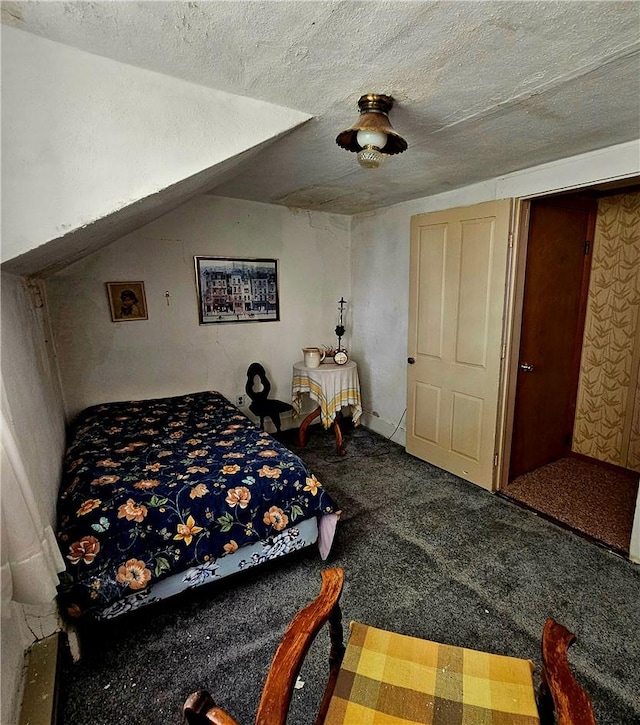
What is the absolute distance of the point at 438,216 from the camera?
2.87 metres

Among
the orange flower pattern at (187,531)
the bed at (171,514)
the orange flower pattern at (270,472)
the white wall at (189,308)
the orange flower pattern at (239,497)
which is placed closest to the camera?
the bed at (171,514)

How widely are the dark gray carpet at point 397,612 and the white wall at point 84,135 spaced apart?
5.19 feet

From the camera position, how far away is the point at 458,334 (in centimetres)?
286

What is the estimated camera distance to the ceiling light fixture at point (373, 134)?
1423 millimetres

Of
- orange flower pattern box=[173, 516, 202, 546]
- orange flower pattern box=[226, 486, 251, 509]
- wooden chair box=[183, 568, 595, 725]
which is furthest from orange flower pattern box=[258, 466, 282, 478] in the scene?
wooden chair box=[183, 568, 595, 725]

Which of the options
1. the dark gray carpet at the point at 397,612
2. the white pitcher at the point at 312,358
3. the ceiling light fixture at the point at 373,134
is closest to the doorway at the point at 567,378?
the dark gray carpet at the point at 397,612

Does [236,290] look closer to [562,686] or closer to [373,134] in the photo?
[373,134]

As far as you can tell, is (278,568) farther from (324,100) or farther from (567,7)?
(567,7)

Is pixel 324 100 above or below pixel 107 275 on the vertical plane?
above

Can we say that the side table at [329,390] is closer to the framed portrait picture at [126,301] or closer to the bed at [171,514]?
the bed at [171,514]

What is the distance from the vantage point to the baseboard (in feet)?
3.93

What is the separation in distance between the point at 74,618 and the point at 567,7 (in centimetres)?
258

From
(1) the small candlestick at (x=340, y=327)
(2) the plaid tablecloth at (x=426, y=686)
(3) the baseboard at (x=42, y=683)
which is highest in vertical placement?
(1) the small candlestick at (x=340, y=327)

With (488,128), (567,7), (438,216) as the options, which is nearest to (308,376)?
(438,216)
